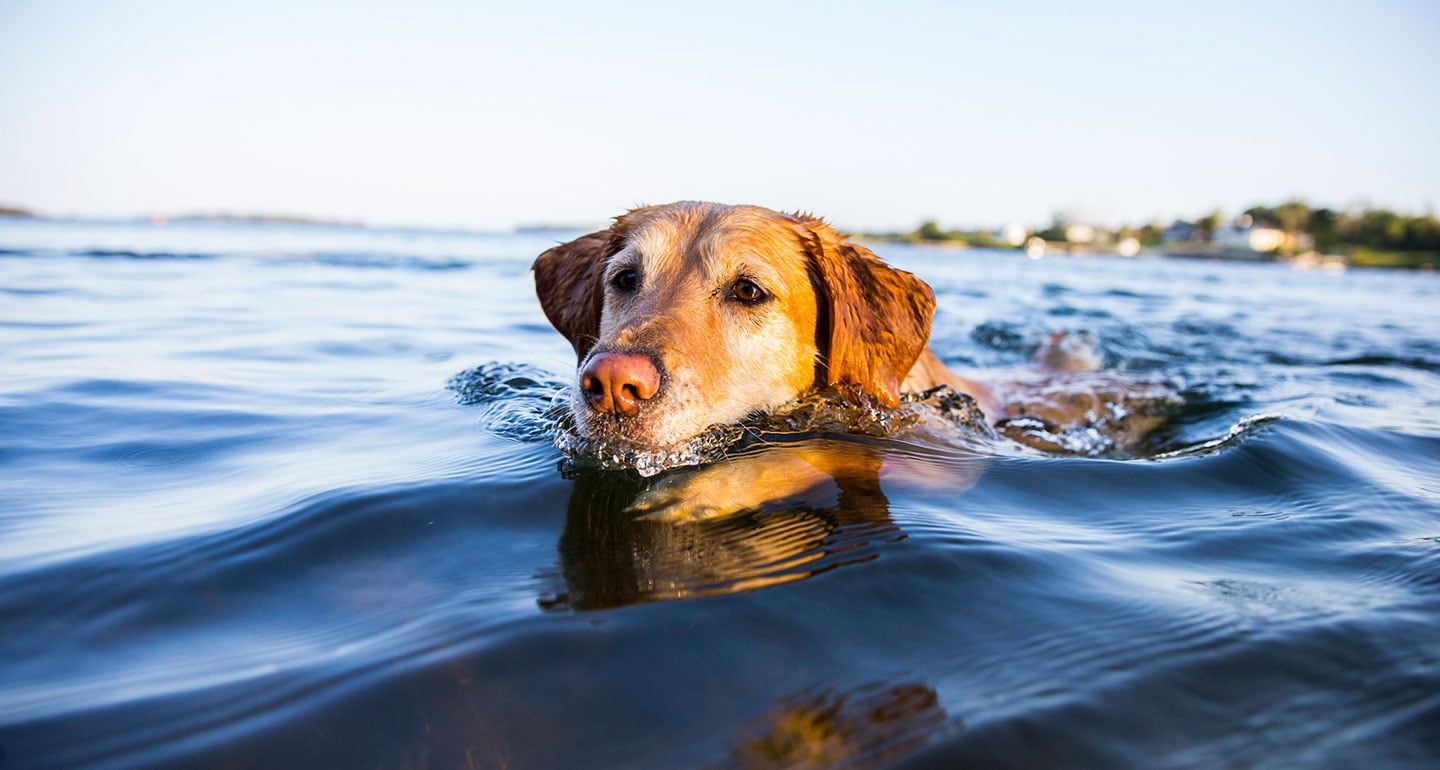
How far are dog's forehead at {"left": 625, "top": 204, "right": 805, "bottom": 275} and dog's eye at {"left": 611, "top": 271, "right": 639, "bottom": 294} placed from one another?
0.12 m

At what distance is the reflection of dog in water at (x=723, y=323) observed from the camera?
332 centimetres

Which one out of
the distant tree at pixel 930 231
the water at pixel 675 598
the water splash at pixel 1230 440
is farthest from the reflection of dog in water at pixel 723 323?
the distant tree at pixel 930 231

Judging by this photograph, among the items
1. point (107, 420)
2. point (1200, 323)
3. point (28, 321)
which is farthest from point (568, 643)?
point (1200, 323)

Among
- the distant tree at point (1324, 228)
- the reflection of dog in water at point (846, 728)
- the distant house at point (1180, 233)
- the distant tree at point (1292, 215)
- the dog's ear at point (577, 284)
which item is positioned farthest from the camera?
the distant house at point (1180, 233)

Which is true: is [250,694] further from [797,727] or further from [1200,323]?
[1200,323]

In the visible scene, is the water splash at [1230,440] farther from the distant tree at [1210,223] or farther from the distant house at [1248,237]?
the distant tree at [1210,223]

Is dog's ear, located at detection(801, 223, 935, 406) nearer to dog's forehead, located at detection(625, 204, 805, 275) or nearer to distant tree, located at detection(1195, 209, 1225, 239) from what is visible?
dog's forehead, located at detection(625, 204, 805, 275)

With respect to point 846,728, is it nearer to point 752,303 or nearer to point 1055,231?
point 752,303

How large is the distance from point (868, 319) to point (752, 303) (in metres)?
0.68

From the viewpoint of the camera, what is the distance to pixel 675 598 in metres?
2.36

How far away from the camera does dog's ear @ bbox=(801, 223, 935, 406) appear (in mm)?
4387

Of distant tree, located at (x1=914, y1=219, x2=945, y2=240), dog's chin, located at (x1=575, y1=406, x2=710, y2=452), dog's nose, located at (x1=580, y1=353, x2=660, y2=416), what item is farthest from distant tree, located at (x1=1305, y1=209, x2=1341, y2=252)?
dog's nose, located at (x1=580, y1=353, x2=660, y2=416)

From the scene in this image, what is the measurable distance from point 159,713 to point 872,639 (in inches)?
64.8

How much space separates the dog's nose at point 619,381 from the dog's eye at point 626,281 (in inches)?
45.0
